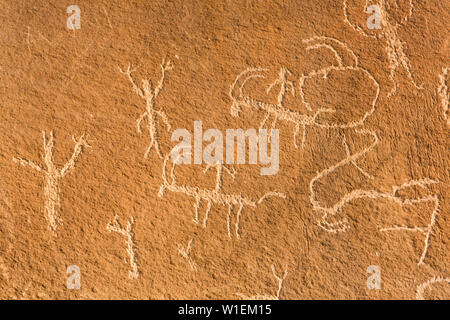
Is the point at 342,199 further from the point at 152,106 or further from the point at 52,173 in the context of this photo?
the point at 52,173

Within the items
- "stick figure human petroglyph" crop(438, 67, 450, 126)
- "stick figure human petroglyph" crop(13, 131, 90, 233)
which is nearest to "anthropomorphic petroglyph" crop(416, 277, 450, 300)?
"stick figure human petroglyph" crop(438, 67, 450, 126)

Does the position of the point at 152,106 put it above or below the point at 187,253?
above

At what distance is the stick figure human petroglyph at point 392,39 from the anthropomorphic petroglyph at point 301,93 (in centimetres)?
5

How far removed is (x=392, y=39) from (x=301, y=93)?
0.83 ft

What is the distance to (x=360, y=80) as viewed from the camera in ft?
3.83

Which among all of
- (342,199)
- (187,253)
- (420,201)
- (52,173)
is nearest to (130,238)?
(187,253)

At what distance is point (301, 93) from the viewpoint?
1.17 m

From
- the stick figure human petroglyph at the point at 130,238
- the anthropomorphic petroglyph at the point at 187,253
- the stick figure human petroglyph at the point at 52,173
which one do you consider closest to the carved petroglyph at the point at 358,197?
the anthropomorphic petroglyph at the point at 187,253

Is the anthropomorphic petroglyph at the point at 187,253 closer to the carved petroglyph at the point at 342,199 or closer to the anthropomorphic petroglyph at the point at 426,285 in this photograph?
the carved petroglyph at the point at 342,199

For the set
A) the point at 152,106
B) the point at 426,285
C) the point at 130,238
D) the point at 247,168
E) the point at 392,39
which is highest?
Answer: the point at 392,39

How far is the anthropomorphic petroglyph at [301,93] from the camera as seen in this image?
1.16m

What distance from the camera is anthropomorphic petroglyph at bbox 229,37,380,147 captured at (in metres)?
1.16

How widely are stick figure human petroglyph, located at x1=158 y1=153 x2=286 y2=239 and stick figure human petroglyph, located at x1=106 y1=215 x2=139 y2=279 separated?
11 centimetres

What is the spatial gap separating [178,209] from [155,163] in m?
0.12
